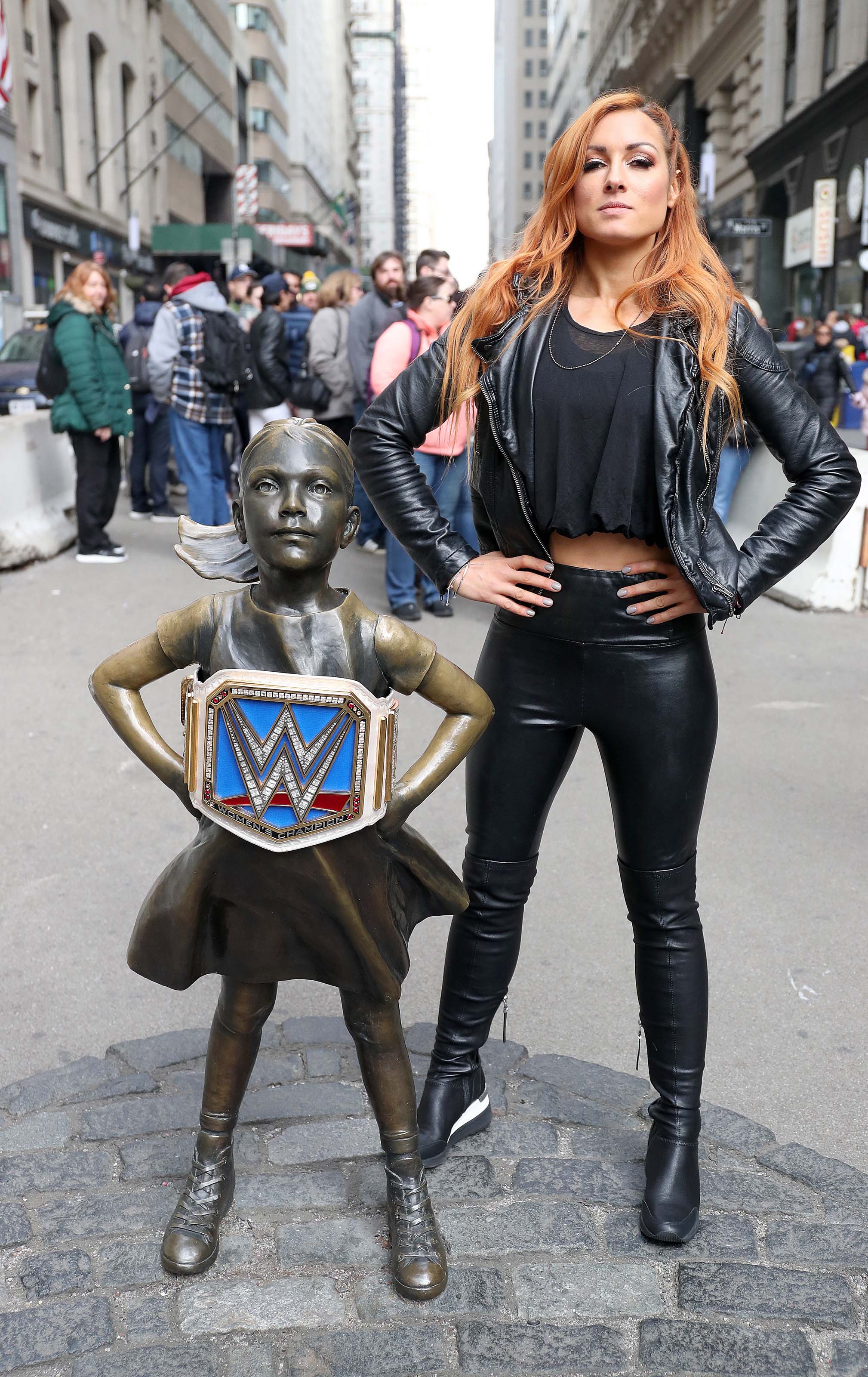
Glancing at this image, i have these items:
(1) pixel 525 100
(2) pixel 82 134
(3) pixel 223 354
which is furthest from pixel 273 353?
(1) pixel 525 100

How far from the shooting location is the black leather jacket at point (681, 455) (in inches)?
94.7

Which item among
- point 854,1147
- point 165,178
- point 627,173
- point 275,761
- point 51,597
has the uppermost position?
point 165,178

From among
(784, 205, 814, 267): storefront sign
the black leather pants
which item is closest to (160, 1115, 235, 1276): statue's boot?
the black leather pants

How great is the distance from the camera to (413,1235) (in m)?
2.47

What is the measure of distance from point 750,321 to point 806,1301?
190 cm

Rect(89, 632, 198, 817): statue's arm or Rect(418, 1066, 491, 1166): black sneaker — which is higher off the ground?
Rect(89, 632, 198, 817): statue's arm

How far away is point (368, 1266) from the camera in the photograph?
98.4 inches

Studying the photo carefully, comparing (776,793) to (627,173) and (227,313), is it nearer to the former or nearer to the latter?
(627,173)

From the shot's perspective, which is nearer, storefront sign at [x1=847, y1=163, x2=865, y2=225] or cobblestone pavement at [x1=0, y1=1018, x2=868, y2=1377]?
Result: cobblestone pavement at [x1=0, y1=1018, x2=868, y2=1377]

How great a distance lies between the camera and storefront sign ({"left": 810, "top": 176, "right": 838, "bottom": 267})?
2455 centimetres

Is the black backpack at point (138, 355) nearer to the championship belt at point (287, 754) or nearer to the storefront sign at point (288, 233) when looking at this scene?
the championship belt at point (287, 754)

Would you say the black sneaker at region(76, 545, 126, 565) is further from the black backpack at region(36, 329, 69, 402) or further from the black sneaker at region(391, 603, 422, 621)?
the black sneaker at region(391, 603, 422, 621)

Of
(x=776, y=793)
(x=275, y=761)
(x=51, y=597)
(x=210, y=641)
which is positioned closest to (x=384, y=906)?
(x=275, y=761)

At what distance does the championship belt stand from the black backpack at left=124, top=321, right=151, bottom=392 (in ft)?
32.5
